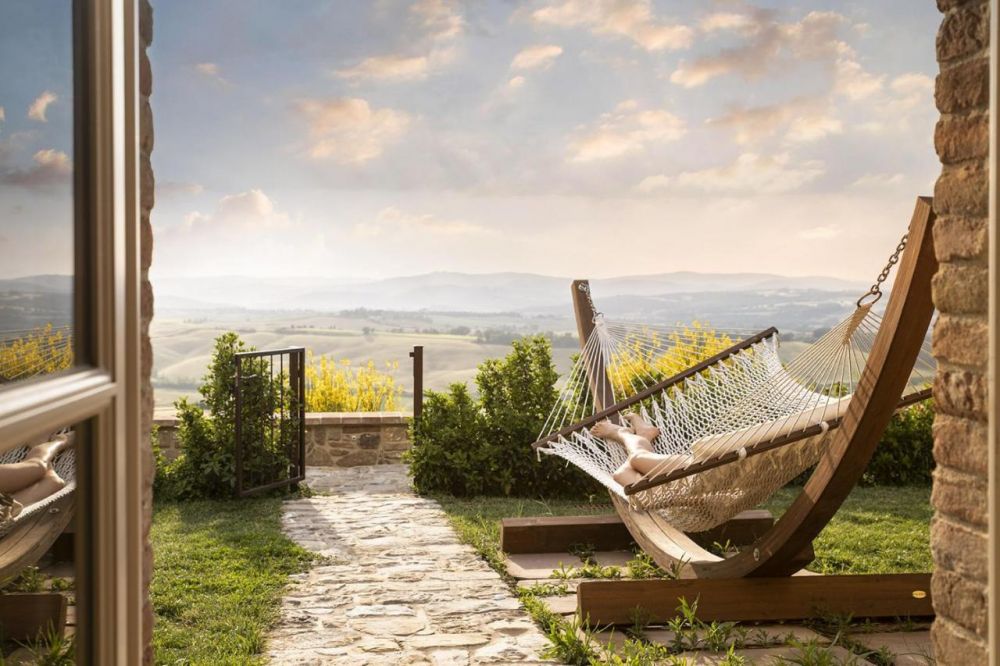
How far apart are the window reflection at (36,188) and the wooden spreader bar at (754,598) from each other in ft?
8.28

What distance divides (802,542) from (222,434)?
4.08 metres

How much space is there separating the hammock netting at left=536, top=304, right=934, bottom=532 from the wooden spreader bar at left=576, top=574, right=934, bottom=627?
0.30m

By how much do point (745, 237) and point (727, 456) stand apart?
1603 cm

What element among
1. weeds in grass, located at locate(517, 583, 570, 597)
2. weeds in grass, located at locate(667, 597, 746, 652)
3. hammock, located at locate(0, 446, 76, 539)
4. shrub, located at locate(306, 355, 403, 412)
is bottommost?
weeds in grass, located at locate(517, 583, 570, 597)

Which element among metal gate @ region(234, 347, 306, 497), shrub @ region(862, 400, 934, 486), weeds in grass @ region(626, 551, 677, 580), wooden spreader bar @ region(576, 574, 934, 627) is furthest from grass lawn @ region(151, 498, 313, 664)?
shrub @ region(862, 400, 934, 486)

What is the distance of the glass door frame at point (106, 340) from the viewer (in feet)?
3.25

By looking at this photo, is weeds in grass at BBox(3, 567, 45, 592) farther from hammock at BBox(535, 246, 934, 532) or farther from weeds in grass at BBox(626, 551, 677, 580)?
weeds in grass at BBox(626, 551, 677, 580)

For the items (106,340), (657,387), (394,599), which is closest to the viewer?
(106,340)

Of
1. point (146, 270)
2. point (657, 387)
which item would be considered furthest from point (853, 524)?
point (146, 270)

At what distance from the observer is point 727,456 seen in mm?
2951

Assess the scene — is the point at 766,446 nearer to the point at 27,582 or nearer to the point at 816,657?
the point at 816,657

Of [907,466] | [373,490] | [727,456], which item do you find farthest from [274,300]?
[727,456]

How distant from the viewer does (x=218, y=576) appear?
384 centimetres

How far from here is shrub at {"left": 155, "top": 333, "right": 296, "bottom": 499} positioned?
572cm
